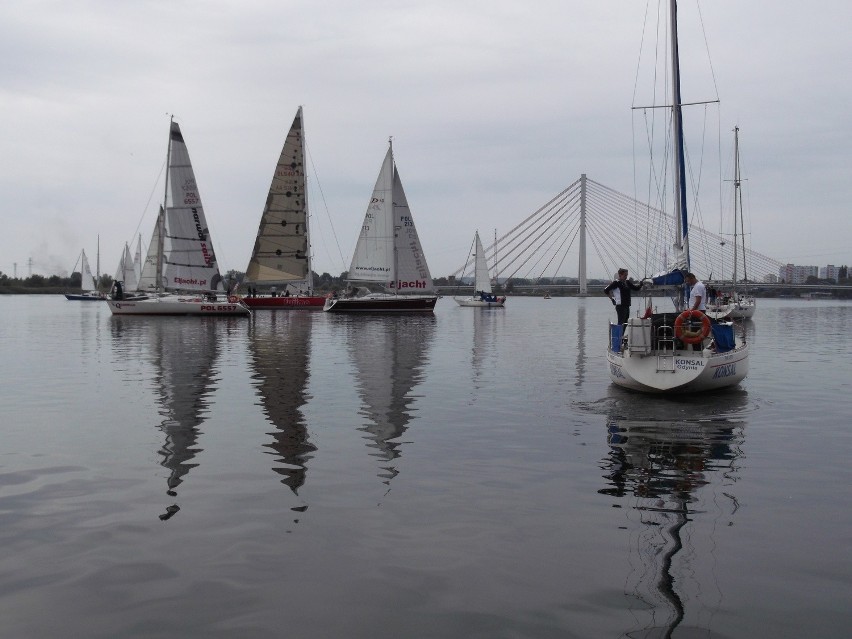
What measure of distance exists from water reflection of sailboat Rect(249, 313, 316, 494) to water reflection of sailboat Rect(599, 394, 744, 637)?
3453mm

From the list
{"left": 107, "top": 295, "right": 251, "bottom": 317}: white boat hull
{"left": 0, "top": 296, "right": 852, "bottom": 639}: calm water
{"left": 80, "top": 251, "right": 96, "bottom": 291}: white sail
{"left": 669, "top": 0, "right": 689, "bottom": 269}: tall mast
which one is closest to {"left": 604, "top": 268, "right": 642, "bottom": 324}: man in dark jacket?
{"left": 0, "top": 296, "right": 852, "bottom": 639}: calm water

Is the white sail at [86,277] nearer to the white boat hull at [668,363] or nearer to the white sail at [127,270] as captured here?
the white sail at [127,270]

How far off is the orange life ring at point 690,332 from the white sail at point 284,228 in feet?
151

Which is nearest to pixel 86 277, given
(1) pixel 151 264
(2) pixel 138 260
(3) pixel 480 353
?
(2) pixel 138 260

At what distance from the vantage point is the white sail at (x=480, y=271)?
8731 centimetres

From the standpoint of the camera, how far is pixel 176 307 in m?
47.8

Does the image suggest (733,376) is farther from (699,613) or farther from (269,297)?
(269,297)

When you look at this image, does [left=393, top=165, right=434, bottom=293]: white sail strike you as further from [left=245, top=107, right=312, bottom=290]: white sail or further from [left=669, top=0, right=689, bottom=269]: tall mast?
[left=669, top=0, right=689, bottom=269]: tall mast

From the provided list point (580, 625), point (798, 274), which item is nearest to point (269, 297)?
point (580, 625)

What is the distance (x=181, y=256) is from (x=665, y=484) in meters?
45.3

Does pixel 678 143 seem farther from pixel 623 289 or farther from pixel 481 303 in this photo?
pixel 481 303

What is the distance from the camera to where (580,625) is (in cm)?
491

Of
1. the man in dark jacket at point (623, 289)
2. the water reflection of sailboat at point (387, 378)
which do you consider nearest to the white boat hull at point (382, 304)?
the water reflection of sailboat at point (387, 378)

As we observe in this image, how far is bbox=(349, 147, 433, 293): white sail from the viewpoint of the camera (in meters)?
54.3
